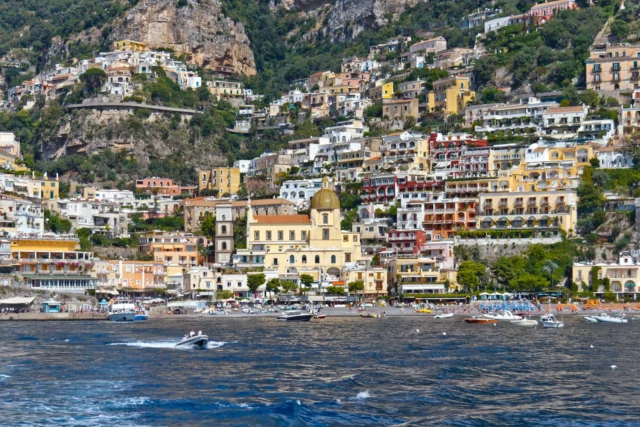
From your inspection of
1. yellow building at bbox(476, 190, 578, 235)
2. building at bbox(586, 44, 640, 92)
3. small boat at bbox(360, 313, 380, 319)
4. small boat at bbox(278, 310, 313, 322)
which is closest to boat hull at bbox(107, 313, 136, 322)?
small boat at bbox(278, 310, 313, 322)

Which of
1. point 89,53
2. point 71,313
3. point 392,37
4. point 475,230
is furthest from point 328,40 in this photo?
point 71,313

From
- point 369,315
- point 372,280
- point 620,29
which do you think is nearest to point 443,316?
point 369,315

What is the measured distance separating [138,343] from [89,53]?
12553 centimetres

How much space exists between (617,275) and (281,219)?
3338 centimetres

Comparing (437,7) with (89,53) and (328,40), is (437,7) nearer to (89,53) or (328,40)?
(328,40)

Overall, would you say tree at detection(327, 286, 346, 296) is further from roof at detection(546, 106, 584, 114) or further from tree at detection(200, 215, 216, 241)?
roof at detection(546, 106, 584, 114)

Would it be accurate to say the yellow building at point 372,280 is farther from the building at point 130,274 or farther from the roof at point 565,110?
the roof at point 565,110


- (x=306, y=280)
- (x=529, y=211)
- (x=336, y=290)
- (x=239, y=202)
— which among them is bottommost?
(x=336, y=290)

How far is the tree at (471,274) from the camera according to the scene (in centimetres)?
10494

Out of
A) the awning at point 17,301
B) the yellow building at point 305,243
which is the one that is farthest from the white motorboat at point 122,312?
the yellow building at point 305,243

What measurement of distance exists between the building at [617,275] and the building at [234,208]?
3669cm

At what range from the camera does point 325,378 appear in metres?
51.8

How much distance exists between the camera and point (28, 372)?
54.8 meters

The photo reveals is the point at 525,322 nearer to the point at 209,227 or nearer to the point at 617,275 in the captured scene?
the point at 617,275
